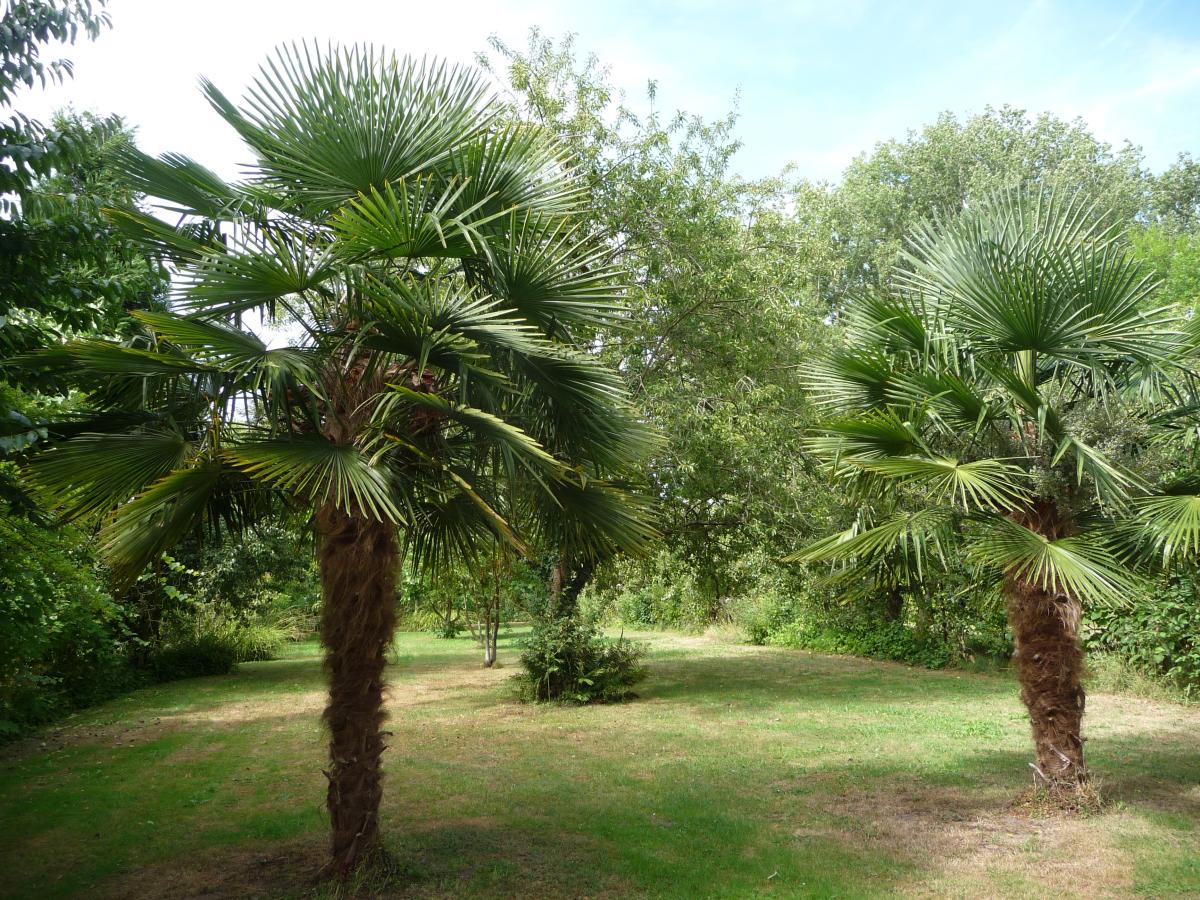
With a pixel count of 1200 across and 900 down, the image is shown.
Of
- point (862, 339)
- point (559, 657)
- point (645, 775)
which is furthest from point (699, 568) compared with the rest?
point (862, 339)

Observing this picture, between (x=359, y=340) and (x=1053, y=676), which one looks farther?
(x=1053, y=676)

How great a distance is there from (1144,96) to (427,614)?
819 inches

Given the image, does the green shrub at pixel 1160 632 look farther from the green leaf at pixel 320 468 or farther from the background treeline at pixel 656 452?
the green leaf at pixel 320 468

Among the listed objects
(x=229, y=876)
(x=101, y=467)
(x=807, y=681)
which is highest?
(x=101, y=467)

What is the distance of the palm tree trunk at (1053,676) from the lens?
6535 mm

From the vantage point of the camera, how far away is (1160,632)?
11758 mm

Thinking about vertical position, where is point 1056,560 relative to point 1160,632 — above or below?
above

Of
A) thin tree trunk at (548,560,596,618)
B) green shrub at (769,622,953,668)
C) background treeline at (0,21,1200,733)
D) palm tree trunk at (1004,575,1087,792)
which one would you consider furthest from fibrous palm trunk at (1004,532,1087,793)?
green shrub at (769,622,953,668)

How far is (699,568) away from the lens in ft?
45.2

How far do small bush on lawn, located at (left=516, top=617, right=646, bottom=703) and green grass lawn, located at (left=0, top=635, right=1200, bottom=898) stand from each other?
43 centimetres

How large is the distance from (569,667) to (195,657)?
840cm

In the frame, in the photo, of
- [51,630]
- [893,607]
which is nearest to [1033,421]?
[51,630]

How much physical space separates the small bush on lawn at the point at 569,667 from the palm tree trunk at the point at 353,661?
24.5 feet

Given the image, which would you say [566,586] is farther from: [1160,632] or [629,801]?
[1160,632]
